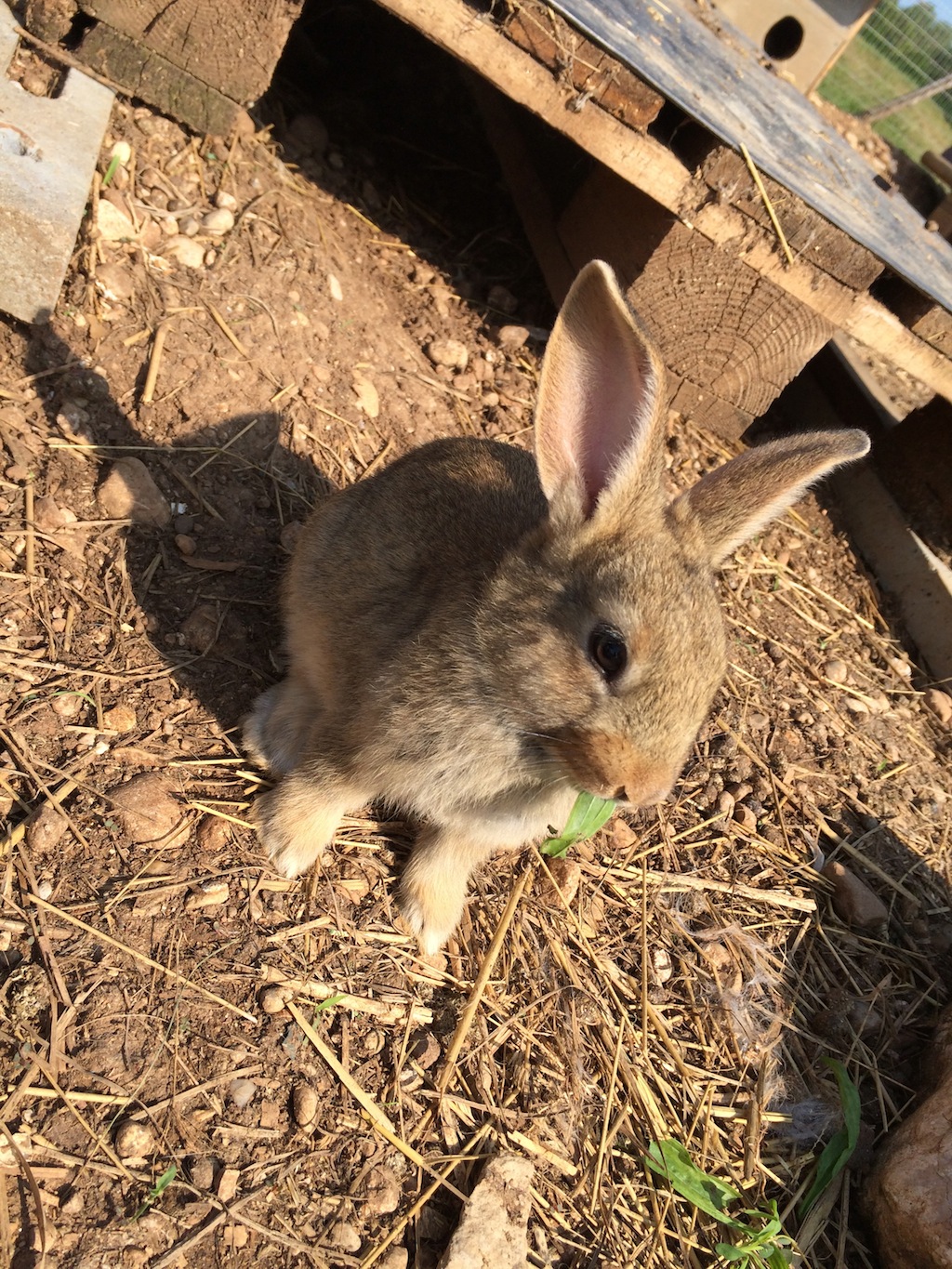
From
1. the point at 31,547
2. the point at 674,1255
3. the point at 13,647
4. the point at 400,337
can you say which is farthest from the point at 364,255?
the point at 674,1255

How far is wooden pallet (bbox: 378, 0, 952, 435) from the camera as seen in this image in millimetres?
3959

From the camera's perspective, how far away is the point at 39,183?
352cm

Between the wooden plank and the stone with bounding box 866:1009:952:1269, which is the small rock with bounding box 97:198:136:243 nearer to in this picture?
the wooden plank

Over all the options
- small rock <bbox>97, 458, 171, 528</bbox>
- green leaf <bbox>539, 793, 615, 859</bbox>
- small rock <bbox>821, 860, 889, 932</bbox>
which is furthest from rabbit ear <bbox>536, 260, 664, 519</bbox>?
small rock <bbox>821, 860, 889, 932</bbox>

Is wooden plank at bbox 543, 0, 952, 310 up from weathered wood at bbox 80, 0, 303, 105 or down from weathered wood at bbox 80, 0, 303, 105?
up

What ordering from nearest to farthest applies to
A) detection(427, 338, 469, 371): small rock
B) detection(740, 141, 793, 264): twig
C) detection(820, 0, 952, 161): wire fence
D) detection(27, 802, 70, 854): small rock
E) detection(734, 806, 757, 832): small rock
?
detection(27, 802, 70, 854): small rock, detection(734, 806, 757, 832): small rock, detection(740, 141, 793, 264): twig, detection(427, 338, 469, 371): small rock, detection(820, 0, 952, 161): wire fence

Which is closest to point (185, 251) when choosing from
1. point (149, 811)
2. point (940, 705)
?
point (149, 811)

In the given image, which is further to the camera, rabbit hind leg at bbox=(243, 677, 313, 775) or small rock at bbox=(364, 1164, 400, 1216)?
rabbit hind leg at bbox=(243, 677, 313, 775)

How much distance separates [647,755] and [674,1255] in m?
1.42

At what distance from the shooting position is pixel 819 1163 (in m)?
3.10

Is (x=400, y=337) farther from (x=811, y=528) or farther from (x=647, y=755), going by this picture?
(x=647, y=755)

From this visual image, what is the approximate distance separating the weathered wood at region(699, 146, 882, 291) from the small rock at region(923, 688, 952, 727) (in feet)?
6.18

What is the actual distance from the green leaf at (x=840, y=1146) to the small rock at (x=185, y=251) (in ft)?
12.4

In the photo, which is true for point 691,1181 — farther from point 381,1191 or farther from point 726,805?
point 726,805
